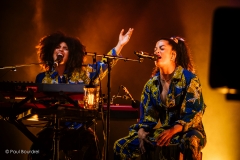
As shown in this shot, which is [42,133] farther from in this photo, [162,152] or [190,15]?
[190,15]

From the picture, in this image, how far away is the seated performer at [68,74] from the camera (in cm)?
457

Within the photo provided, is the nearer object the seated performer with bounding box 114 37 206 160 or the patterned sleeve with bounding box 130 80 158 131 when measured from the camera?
the seated performer with bounding box 114 37 206 160

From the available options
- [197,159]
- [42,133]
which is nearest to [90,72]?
[42,133]

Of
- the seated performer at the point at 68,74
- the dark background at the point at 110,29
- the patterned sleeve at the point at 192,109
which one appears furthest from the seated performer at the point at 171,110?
the dark background at the point at 110,29

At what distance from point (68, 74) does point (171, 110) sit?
1.47 m

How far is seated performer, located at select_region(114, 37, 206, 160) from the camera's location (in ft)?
13.5

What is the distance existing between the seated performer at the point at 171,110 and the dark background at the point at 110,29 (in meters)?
1.17

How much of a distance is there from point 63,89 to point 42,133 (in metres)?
1.04

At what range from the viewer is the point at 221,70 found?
5.80 metres

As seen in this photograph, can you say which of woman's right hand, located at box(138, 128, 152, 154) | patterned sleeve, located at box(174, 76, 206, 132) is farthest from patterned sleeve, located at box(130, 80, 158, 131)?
patterned sleeve, located at box(174, 76, 206, 132)

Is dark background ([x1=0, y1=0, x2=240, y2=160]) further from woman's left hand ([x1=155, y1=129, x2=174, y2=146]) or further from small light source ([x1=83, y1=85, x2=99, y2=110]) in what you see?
woman's left hand ([x1=155, y1=129, x2=174, y2=146])

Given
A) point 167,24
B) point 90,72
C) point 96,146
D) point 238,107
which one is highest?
point 167,24

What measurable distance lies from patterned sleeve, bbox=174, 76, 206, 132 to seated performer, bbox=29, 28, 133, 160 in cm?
101

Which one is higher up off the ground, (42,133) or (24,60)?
(24,60)
